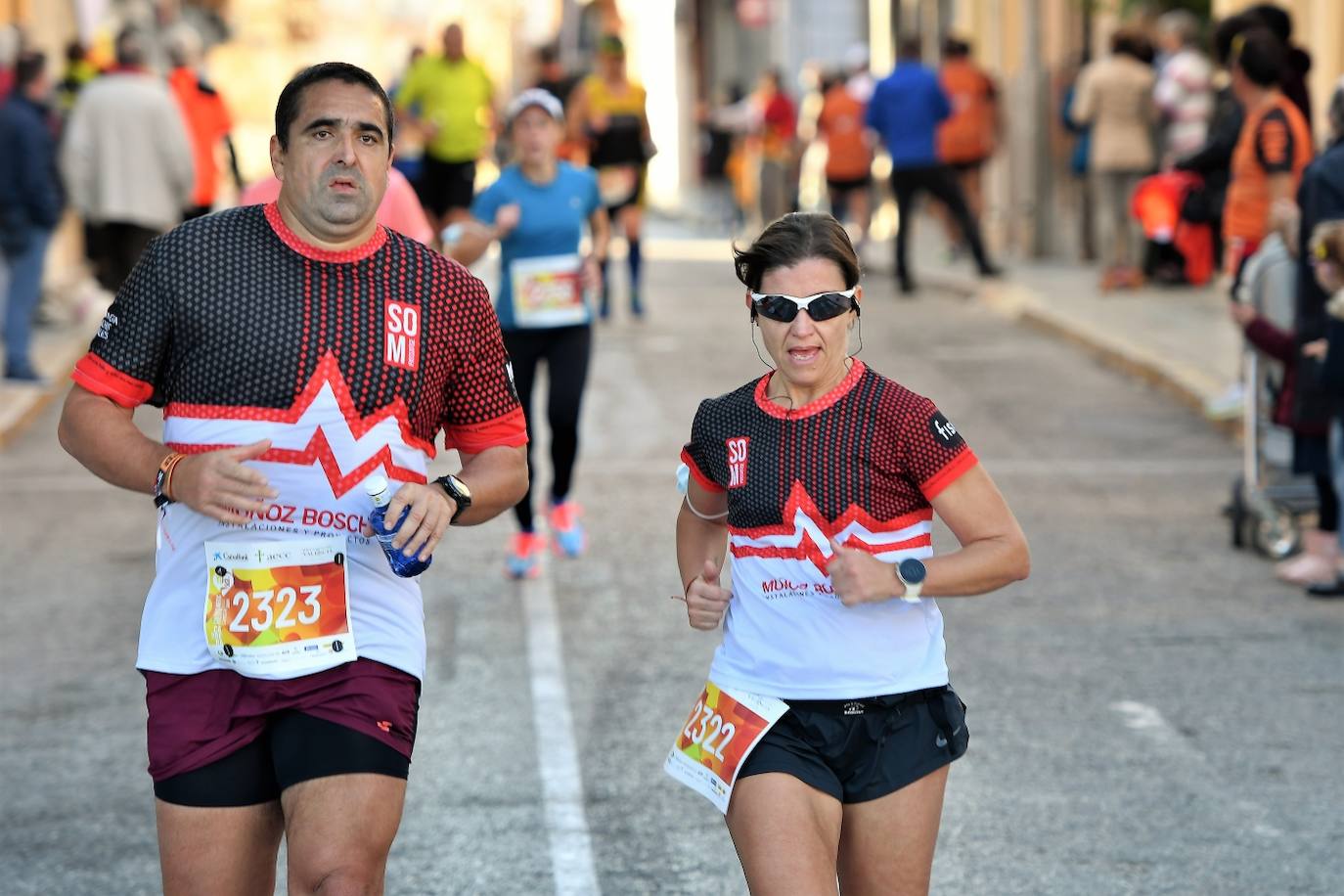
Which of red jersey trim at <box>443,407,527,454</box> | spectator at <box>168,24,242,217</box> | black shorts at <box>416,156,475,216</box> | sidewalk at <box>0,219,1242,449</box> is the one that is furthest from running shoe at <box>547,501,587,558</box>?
black shorts at <box>416,156,475,216</box>

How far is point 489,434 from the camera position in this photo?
428cm

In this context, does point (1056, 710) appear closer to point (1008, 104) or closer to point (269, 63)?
point (1008, 104)

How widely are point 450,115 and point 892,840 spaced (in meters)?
15.1

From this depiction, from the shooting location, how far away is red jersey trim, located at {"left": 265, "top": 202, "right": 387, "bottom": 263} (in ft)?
13.2

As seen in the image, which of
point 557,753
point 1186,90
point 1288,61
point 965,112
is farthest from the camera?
point 965,112

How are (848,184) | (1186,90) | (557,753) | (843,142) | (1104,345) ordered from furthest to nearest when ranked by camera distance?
1. (848,184)
2. (843,142)
3. (1186,90)
4. (1104,345)
5. (557,753)

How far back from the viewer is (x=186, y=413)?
13.1 feet

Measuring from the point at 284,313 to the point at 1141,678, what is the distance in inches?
180

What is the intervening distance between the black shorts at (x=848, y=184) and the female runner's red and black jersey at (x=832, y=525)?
2010cm

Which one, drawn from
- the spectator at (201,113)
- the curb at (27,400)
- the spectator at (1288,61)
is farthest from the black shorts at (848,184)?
the spectator at (1288,61)

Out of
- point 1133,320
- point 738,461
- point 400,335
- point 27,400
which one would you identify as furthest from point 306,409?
point 1133,320

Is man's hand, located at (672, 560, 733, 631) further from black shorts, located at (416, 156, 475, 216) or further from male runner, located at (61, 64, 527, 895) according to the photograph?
black shorts, located at (416, 156, 475, 216)

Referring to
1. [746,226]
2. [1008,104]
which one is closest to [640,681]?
[1008,104]

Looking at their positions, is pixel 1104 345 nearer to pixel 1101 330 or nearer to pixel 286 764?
pixel 1101 330
